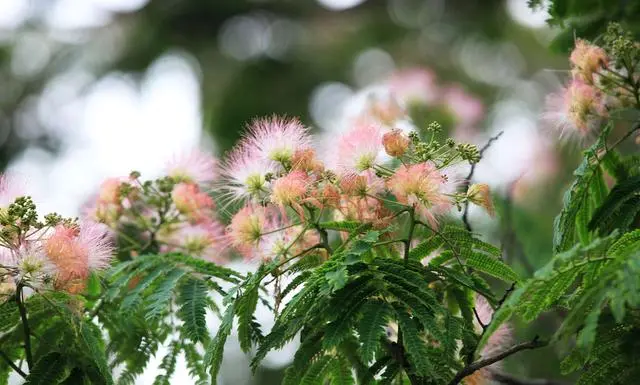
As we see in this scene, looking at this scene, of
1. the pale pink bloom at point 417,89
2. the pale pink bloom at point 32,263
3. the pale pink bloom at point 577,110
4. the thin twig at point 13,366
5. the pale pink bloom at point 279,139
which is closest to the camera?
the pale pink bloom at point 32,263

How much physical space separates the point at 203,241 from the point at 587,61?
1.58m

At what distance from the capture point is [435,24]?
38.5ft

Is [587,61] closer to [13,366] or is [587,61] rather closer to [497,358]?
[497,358]

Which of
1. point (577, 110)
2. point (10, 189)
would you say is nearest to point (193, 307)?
point (10, 189)

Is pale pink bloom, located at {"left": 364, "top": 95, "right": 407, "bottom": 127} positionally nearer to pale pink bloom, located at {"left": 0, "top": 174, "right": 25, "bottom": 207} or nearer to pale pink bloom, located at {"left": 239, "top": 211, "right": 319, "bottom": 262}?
pale pink bloom, located at {"left": 239, "top": 211, "right": 319, "bottom": 262}

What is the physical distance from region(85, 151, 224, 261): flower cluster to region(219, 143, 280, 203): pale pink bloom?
0.60 m

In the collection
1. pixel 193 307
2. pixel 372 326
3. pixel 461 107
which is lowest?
pixel 372 326

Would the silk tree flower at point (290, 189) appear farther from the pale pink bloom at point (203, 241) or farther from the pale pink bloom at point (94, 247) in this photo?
the pale pink bloom at point (203, 241)

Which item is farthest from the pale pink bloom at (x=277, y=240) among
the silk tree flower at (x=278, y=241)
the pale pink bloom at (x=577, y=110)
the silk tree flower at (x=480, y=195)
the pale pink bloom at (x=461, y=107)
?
the pale pink bloom at (x=461, y=107)

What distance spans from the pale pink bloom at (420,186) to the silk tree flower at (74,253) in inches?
36.9

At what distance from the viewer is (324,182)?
10.0ft

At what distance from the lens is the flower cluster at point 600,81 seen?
3326mm

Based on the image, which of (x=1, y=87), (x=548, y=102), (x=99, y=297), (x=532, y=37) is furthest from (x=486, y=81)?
(x=99, y=297)

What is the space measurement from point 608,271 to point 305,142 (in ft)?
3.58
